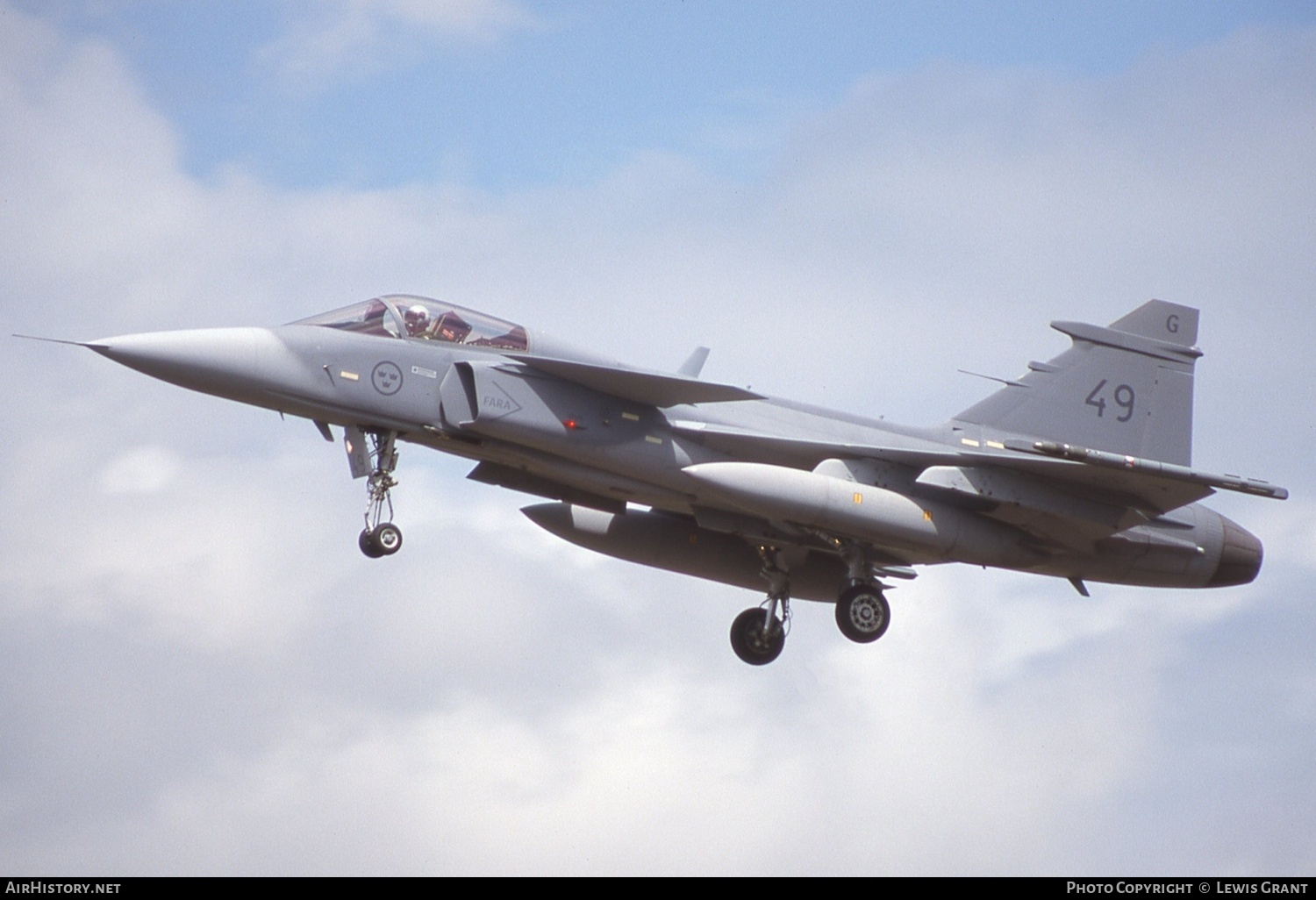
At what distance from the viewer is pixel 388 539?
17.1 meters

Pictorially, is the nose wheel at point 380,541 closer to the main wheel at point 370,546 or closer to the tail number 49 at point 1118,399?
the main wheel at point 370,546

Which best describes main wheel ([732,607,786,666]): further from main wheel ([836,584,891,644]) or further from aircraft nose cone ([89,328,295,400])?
aircraft nose cone ([89,328,295,400])

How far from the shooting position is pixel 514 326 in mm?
17906

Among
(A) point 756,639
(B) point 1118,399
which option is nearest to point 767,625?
(A) point 756,639

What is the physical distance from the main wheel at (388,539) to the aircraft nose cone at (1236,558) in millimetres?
9816

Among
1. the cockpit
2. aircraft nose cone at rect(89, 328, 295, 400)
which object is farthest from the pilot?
aircraft nose cone at rect(89, 328, 295, 400)

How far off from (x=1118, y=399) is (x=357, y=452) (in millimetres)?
9050

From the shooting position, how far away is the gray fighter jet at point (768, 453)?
56.2ft

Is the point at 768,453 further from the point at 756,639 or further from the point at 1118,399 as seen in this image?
the point at 1118,399

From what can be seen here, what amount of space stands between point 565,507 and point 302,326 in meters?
4.33

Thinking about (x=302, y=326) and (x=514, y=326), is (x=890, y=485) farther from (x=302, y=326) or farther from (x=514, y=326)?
(x=302, y=326)

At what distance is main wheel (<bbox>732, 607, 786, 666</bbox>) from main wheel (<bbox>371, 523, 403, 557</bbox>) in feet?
16.3

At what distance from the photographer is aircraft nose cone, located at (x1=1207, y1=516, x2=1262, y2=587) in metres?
20.0
